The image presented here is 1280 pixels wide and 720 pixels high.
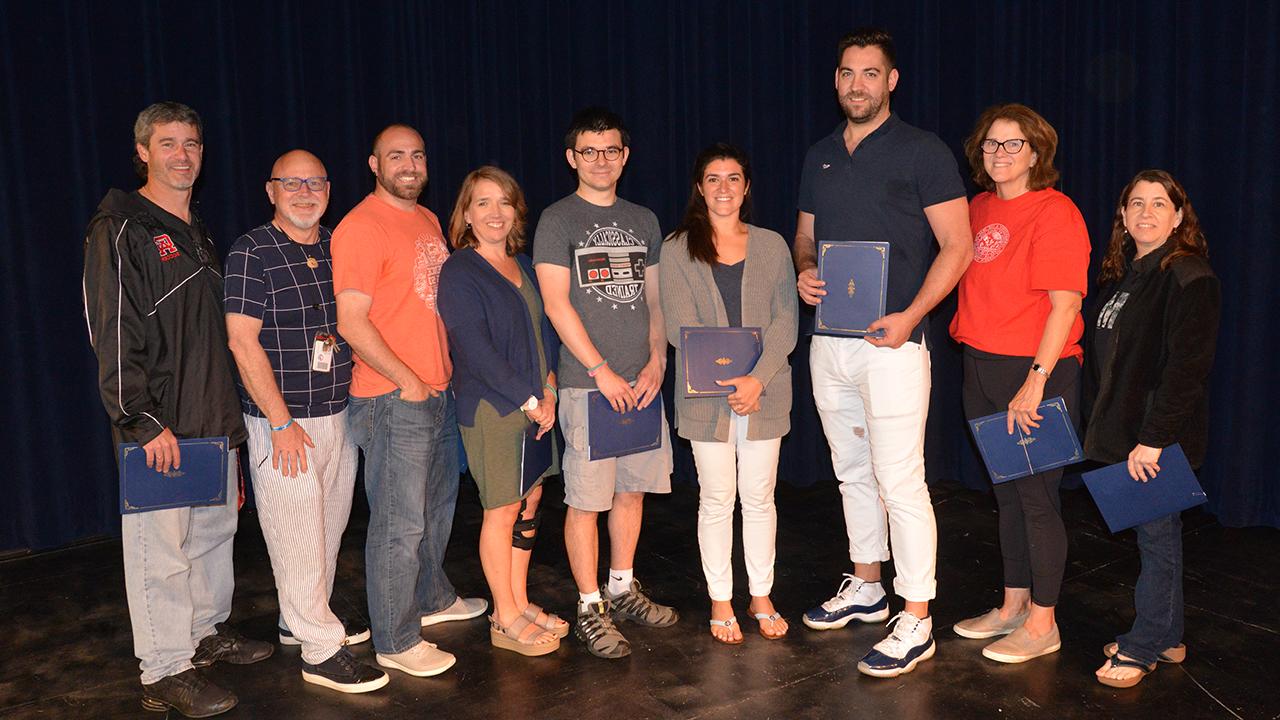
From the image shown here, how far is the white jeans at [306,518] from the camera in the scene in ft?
9.43

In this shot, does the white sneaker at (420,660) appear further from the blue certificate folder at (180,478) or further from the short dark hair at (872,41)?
the short dark hair at (872,41)

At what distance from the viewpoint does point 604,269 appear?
10.1ft

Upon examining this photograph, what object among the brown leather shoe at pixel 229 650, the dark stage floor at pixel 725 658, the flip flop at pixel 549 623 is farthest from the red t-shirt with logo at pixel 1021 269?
the brown leather shoe at pixel 229 650

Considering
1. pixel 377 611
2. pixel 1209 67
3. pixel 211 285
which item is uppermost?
pixel 1209 67

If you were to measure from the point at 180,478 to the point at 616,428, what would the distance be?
4.23ft

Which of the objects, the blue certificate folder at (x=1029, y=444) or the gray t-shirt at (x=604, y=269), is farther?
the gray t-shirt at (x=604, y=269)

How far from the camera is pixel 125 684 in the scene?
9.92 feet

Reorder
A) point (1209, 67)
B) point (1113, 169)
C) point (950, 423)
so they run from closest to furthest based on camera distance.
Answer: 1. point (1209, 67)
2. point (1113, 169)
3. point (950, 423)

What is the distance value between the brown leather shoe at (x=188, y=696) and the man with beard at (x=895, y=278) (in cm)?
192

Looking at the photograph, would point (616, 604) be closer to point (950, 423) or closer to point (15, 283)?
point (950, 423)

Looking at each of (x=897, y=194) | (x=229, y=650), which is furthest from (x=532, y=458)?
(x=897, y=194)

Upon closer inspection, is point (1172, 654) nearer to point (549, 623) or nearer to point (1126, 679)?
point (1126, 679)

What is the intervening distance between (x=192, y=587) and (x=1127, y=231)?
3.10 m

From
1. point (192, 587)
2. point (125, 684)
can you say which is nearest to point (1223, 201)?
point (192, 587)
